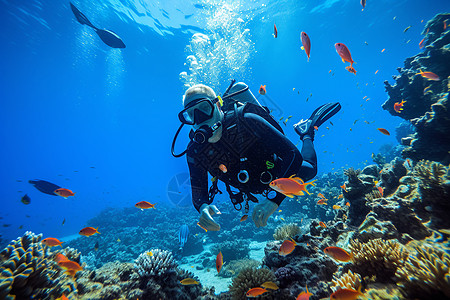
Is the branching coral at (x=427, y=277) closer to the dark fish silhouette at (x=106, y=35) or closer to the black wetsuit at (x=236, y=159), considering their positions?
the black wetsuit at (x=236, y=159)

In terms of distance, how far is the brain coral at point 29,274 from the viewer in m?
2.27

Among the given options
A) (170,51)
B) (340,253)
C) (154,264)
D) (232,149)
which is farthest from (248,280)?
(170,51)

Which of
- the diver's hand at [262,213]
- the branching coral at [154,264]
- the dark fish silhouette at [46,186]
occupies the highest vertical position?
the diver's hand at [262,213]

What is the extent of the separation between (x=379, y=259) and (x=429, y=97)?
9.96 meters

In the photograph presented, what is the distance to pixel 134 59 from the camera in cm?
2642

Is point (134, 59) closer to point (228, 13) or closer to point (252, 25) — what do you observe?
point (228, 13)

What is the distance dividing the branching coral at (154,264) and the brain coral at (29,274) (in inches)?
43.8

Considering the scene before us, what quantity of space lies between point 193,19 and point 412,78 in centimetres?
2323

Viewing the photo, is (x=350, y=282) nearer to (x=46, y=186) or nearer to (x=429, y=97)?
(x=46, y=186)

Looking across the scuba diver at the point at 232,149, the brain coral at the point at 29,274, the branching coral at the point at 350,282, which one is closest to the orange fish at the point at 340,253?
the branching coral at the point at 350,282

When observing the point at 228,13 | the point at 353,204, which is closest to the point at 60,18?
the point at 228,13

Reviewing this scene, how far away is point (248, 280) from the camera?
9.84ft

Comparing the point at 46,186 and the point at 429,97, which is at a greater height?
the point at 429,97

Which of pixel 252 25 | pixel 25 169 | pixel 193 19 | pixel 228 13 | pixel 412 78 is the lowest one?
pixel 25 169
